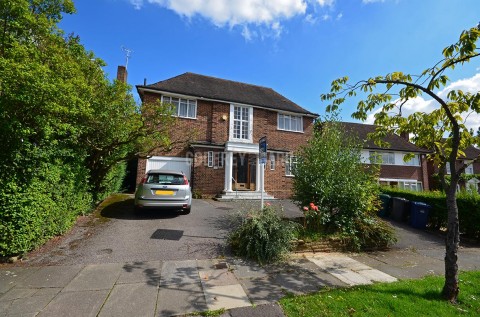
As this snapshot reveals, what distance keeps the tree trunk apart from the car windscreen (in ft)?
22.8

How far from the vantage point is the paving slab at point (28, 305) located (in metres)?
3.12

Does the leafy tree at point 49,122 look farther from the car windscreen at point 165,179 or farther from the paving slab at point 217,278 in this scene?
the paving slab at point 217,278

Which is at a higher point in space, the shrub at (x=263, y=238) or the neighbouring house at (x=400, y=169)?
the neighbouring house at (x=400, y=169)

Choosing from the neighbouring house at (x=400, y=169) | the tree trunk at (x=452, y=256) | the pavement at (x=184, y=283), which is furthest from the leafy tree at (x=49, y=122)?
the neighbouring house at (x=400, y=169)

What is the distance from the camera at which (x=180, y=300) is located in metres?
3.54

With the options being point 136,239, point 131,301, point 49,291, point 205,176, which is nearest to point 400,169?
point 205,176

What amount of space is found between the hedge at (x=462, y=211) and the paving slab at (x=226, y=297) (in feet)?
31.5

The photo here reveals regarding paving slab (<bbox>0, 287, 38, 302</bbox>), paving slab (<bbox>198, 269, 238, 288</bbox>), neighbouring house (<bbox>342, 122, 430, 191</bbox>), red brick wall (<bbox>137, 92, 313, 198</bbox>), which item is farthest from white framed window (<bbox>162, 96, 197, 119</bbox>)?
neighbouring house (<bbox>342, 122, 430, 191</bbox>)

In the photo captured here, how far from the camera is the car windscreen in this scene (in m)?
8.07

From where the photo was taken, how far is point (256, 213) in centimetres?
588

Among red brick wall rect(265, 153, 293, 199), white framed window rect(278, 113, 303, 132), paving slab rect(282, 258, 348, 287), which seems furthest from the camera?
white framed window rect(278, 113, 303, 132)

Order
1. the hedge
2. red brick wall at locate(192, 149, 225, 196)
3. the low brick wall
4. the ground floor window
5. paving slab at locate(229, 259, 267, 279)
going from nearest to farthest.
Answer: paving slab at locate(229, 259, 267, 279), the low brick wall, the hedge, red brick wall at locate(192, 149, 225, 196), the ground floor window

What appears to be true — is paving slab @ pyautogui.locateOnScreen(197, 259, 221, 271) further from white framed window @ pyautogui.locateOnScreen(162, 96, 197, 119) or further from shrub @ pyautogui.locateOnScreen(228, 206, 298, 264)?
white framed window @ pyautogui.locateOnScreen(162, 96, 197, 119)

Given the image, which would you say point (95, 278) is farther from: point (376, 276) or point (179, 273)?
point (376, 276)
